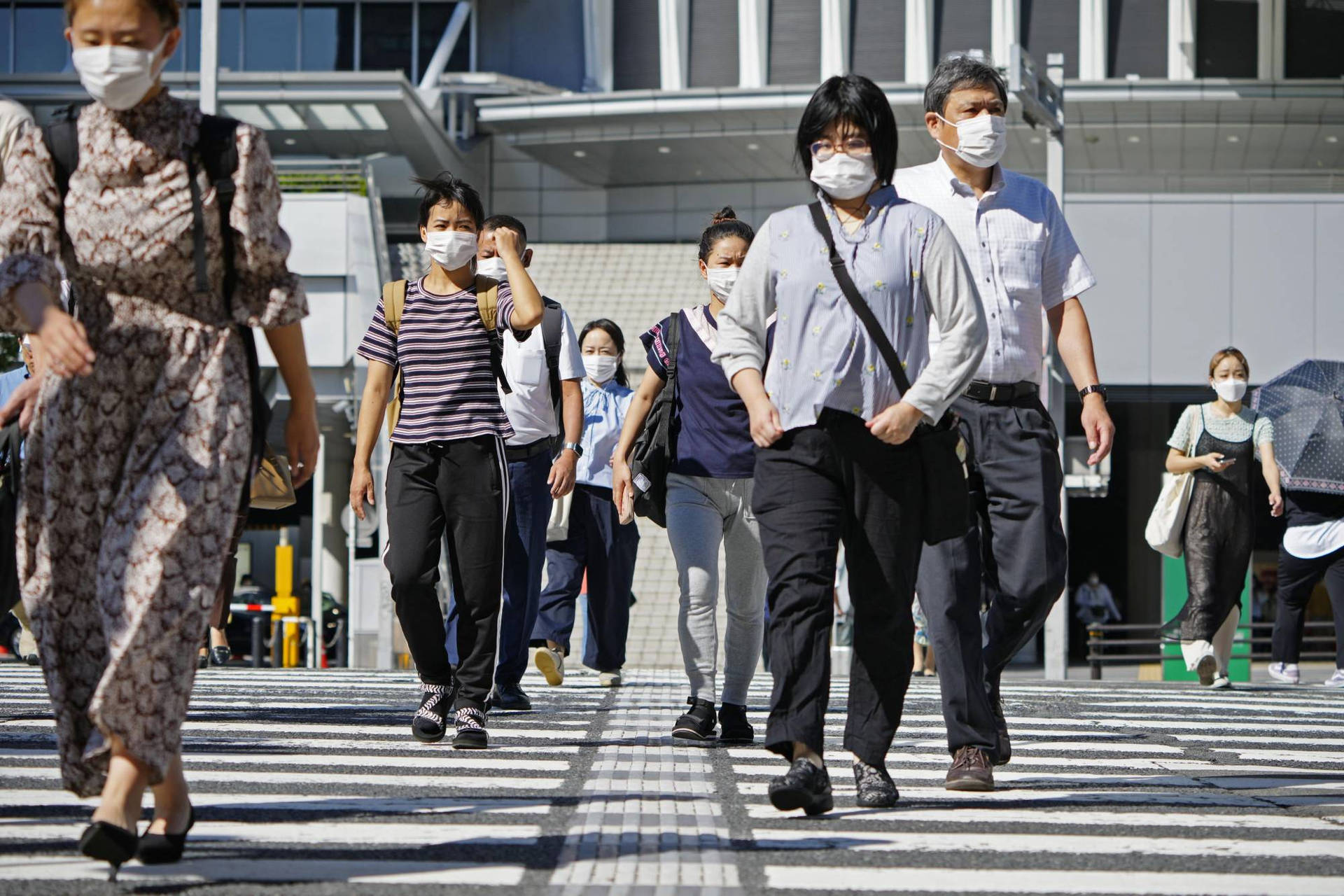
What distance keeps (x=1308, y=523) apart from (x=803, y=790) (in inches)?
348

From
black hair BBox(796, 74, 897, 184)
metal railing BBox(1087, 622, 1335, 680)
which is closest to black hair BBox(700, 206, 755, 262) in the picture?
black hair BBox(796, 74, 897, 184)

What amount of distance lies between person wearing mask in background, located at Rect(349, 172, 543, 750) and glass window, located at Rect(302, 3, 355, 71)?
1428 inches

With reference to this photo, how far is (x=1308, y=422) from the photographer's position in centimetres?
1332

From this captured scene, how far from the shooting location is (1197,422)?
40.1 ft

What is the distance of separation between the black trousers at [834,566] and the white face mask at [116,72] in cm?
196

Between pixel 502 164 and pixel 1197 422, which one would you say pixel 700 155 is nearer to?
pixel 502 164

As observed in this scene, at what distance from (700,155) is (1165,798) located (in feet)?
Result: 121

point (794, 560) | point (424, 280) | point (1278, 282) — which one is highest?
point (1278, 282)

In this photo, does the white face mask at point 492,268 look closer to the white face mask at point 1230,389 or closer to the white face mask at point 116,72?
the white face mask at point 116,72

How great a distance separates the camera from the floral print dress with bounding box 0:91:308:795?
12.5 feet

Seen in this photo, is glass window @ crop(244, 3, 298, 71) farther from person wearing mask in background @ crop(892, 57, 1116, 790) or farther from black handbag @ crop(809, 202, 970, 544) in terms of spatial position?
black handbag @ crop(809, 202, 970, 544)

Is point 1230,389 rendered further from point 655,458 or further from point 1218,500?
point 655,458

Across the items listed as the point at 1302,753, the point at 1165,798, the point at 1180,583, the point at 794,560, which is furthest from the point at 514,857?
the point at 1180,583

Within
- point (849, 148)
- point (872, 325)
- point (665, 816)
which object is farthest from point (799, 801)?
point (849, 148)
